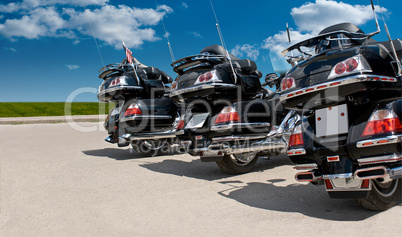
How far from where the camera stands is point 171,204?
3697mm

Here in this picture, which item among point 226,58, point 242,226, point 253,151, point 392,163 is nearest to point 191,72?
point 226,58

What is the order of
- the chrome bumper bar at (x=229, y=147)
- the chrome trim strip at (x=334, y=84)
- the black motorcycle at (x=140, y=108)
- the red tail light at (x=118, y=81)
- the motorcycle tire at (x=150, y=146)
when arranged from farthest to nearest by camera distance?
the motorcycle tire at (x=150, y=146) < the red tail light at (x=118, y=81) < the black motorcycle at (x=140, y=108) < the chrome bumper bar at (x=229, y=147) < the chrome trim strip at (x=334, y=84)

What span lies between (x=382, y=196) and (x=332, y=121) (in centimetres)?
77

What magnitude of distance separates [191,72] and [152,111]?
200 cm

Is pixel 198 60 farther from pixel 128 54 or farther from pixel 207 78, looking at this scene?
pixel 128 54

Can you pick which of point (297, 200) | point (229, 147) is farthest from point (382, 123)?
point (229, 147)

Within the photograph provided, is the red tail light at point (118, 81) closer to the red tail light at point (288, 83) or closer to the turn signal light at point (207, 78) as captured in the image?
the turn signal light at point (207, 78)

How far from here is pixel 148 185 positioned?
463 centimetres

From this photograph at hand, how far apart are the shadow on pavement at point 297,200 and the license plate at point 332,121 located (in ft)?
2.45

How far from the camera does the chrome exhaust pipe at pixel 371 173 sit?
2562mm

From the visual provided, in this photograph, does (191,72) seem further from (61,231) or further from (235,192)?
(61,231)

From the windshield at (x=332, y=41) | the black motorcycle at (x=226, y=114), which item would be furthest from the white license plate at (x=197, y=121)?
the windshield at (x=332, y=41)

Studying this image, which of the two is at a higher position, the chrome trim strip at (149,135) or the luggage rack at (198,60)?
the luggage rack at (198,60)

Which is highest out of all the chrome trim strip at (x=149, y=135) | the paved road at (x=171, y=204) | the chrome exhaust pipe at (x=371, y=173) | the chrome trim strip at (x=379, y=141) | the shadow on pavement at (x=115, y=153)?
the chrome trim strip at (x=379, y=141)
